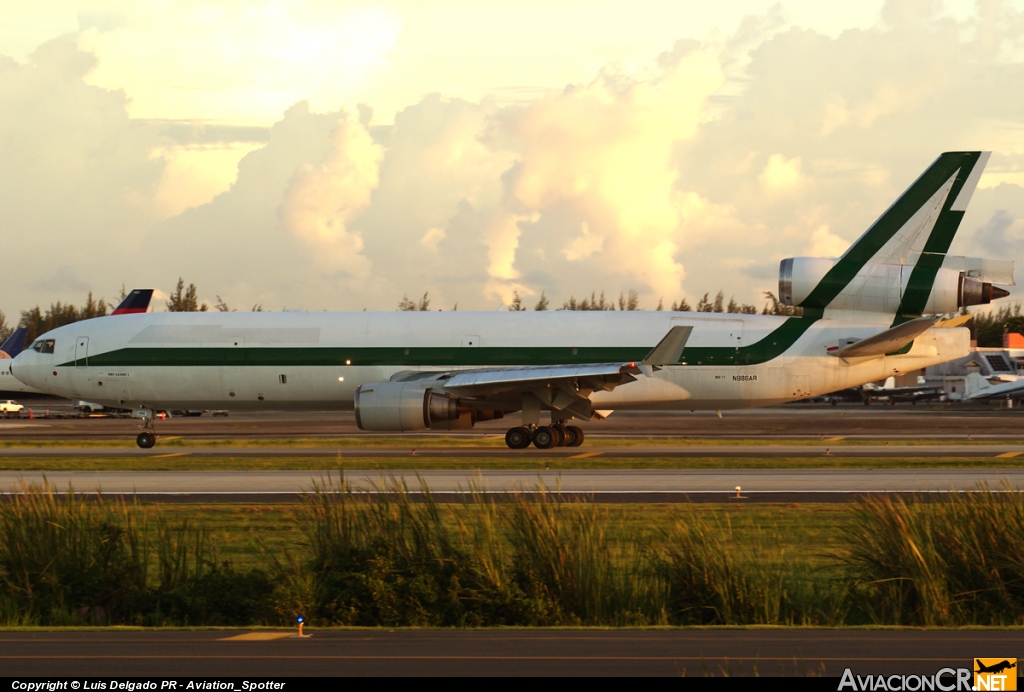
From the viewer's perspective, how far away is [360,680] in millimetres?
7449

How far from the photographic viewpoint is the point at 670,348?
2938 centimetres

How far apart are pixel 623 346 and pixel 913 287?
987 cm

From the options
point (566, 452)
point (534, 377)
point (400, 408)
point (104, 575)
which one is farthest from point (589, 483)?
A: point (104, 575)

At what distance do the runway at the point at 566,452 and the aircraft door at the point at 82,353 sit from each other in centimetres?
338

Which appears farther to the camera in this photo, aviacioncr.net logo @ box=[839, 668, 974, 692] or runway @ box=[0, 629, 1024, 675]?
runway @ box=[0, 629, 1024, 675]

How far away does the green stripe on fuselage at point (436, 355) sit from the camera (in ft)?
109

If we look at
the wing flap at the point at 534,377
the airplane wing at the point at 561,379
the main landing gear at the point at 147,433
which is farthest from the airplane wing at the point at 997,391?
Result: the main landing gear at the point at 147,433

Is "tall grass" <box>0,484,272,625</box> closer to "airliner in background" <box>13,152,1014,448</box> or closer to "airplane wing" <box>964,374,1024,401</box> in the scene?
"airliner in background" <box>13,152,1014,448</box>

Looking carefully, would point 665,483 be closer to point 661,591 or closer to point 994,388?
point 661,591

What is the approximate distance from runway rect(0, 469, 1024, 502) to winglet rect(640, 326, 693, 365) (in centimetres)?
550

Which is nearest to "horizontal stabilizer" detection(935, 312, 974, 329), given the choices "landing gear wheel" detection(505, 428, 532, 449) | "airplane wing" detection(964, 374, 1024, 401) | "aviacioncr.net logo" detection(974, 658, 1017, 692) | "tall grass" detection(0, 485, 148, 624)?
"landing gear wheel" detection(505, 428, 532, 449)

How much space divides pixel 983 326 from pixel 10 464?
481ft

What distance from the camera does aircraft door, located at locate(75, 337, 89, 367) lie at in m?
35.4

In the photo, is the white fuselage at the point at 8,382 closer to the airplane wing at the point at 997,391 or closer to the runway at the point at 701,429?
the runway at the point at 701,429
